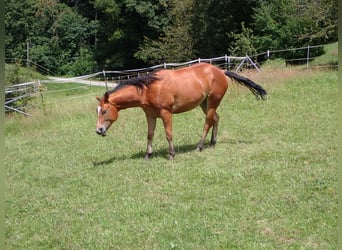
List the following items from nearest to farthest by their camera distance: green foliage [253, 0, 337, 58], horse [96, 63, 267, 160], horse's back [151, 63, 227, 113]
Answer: horse [96, 63, 267, 160] → horse's back [151, 63, 227, 113] → green foliage [253, 0, 337, 58]

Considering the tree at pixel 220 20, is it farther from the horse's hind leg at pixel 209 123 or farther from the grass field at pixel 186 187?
the horse's hind leg at pixel 209 123

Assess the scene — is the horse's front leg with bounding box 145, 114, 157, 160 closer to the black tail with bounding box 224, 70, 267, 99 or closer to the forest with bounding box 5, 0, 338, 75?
the black tail with bounding box 224, 70, 267, 99

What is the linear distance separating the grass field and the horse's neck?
3.14ft

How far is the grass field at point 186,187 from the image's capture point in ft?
14.2

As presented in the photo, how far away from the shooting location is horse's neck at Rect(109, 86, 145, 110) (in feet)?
22.8

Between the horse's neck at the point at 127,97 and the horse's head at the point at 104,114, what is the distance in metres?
0.10

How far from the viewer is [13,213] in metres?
5.44

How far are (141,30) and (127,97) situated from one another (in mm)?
38606

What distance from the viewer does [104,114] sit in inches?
268

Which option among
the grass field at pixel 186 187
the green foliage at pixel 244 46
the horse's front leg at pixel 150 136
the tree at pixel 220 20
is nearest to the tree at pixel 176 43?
the tree at pixel 220 20

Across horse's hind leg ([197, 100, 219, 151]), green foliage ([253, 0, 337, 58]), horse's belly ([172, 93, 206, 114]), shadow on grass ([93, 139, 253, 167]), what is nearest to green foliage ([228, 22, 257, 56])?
green foliage ([253, 0, 337, 58])

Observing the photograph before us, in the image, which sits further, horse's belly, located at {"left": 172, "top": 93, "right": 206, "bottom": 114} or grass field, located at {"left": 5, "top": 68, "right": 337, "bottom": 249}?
horse's belly, located at {"left": 172, "top": 93, "right": 206, "bottom": 114}

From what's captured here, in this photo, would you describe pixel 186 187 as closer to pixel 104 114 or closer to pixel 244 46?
pixel 104 114

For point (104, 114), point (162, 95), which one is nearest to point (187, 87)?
point (162, 95)
